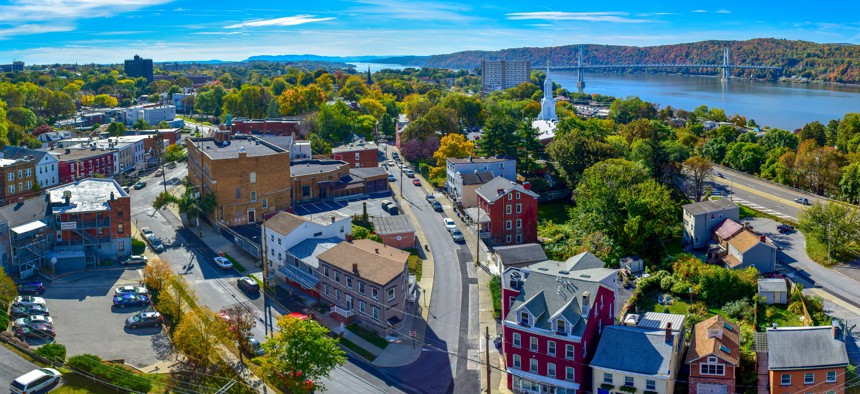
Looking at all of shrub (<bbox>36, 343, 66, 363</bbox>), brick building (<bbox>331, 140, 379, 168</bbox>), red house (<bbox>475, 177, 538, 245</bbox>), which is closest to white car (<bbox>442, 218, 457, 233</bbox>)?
red house (<bbox>475, 177, 538, 245</bbox>)

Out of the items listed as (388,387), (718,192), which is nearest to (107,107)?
(718,192)

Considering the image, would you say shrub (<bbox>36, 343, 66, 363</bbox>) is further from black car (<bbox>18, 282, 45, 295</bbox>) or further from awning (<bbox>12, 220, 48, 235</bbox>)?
awning (<bbox>12, 220, 48, 235</bbox>)

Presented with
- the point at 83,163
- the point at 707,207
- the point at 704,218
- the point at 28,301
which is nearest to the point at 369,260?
the point at 28,301

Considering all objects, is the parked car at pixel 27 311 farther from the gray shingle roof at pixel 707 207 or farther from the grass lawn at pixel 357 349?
the gray shingle roof at pixel 707 207

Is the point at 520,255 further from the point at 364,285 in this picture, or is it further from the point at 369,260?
the point at 364,285

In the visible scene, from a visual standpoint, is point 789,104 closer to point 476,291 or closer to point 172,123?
point 172,123

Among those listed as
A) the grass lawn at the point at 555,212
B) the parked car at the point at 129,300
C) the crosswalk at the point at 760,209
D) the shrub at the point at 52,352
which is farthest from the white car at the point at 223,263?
the crosswalk at the point at 760,209
